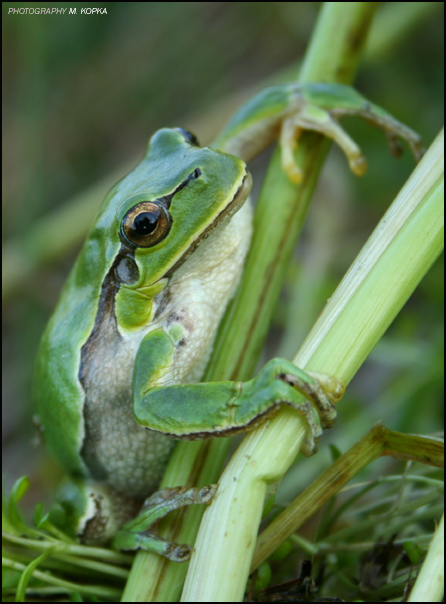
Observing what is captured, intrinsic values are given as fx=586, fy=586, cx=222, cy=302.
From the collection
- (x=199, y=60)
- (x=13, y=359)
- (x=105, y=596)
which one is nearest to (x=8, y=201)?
(x=13, y=359)

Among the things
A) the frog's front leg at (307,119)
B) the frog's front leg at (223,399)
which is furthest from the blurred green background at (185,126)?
the frog's front leg at (223,399)

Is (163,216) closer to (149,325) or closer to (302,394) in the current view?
(149,325)

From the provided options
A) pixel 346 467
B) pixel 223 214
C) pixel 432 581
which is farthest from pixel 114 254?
pixel 432 581

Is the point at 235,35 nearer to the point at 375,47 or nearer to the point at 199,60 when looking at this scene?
the point at 199,60

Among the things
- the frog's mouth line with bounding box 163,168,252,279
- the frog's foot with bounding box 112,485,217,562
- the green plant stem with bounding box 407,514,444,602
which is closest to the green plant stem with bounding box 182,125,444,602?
the frog's foot with bounding box 112,485,217,562

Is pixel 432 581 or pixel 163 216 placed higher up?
pixel 163 216

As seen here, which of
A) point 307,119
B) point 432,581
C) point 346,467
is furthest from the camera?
point 307,119
